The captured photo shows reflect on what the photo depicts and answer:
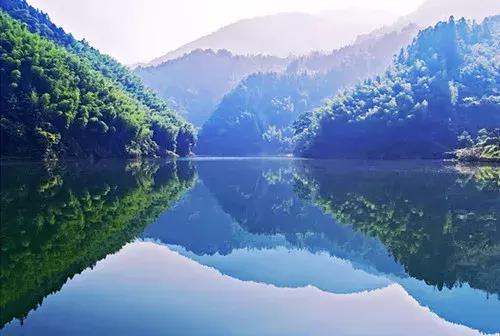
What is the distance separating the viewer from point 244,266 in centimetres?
1777

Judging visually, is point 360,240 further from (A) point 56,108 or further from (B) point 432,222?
(A) point 56,108

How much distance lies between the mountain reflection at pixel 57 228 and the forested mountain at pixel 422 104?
8975cm

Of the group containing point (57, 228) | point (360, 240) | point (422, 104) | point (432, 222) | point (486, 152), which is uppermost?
point (422, 104)

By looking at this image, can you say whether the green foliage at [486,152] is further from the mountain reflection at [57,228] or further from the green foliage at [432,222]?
the mountain reflection at [57,228]

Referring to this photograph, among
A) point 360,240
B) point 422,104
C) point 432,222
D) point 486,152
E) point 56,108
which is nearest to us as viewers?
point 360,240

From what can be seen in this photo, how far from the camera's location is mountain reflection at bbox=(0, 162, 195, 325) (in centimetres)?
1242

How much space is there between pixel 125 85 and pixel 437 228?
453ft

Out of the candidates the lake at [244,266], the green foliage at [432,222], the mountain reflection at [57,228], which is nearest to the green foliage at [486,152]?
the green foliage at [432,222]

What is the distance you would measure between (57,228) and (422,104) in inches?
4359

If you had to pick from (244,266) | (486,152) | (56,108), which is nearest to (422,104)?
(486,152)

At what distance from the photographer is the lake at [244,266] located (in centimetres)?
1120

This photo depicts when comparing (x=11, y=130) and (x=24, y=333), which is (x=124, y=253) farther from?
(x=11, y=130)

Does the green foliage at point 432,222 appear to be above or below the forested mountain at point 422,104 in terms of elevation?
below

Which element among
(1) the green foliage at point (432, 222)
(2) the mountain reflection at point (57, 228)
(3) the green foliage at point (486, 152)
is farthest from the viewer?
Answer: (3) the green foliage at point (486, 152)
